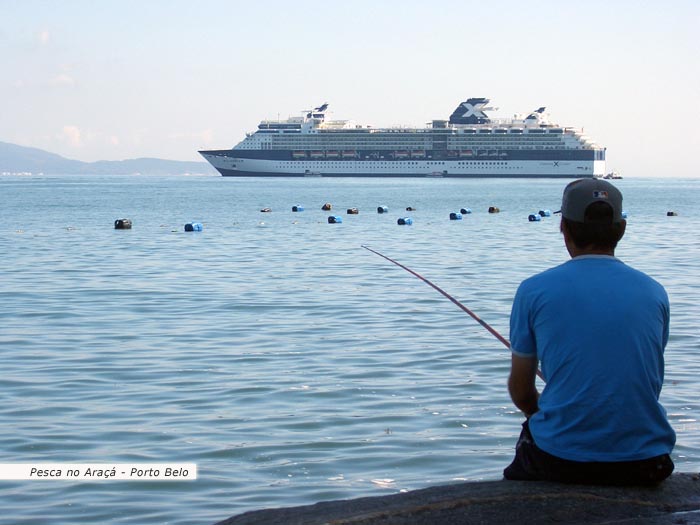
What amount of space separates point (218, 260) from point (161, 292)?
752 centimetres

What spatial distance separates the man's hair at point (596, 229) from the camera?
14.2 feet

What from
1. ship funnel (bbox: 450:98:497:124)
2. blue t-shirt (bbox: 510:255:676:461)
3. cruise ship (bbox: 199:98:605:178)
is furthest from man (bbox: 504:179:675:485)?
ship funnel (bbox: 450:98:497:124)

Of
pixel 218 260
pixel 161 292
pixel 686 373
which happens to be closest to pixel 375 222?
pixel 218 260

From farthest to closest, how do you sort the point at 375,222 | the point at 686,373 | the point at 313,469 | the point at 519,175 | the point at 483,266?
the point at 519,175 → the point at 375,222 → the point at 483,266 → the point at 686,373 → the point at 313,469

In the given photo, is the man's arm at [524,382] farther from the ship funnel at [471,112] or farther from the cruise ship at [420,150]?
the ship funnel at [471,112]


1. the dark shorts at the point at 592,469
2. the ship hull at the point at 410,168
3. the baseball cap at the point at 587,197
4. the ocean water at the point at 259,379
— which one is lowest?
the ship hull at the point at 410,168

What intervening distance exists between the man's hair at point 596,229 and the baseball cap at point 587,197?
0.05ft

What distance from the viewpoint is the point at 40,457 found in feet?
25.1

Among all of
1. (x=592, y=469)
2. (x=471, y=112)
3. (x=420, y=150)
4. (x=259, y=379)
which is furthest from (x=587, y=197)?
(x=471, y=112)

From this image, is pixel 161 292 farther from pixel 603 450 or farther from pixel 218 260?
pixel 603 450

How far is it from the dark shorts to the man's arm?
9 centimetres

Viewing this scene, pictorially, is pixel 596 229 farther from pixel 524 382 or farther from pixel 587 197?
pixel 524 382

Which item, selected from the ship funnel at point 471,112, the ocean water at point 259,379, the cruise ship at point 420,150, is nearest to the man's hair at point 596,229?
the ocean water at point 259,379

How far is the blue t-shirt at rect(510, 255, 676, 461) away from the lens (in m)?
4.23
